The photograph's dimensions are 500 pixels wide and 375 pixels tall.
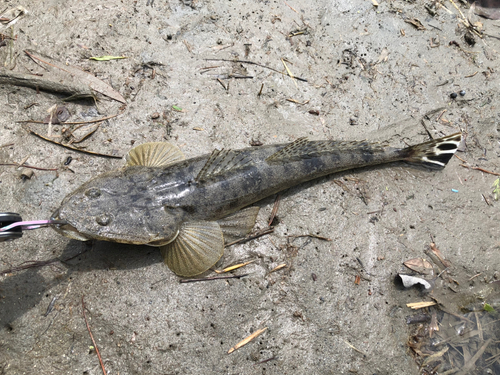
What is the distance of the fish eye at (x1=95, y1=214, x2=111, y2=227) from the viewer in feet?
10.5

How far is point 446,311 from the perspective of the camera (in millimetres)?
3992

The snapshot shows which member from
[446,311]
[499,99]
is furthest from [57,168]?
[499,99]

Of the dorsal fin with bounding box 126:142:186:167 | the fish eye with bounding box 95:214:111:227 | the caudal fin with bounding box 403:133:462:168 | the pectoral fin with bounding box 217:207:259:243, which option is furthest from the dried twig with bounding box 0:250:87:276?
the caudal fin with bounding box 403:133:462:168

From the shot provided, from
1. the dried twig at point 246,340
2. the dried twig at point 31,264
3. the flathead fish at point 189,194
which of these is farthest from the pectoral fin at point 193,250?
the dried twig at point 31,264

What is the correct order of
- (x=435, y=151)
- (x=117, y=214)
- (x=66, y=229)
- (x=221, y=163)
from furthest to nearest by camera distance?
(x=435, y=151) → (x=221, y=163) → (x=117, y=214) → (x=66, y=229)

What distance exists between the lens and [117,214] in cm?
330

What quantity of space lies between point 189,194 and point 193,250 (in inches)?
24.2

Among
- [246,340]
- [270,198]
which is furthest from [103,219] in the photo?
[270,198]

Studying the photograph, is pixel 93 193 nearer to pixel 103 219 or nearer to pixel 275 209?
pixel 103 219

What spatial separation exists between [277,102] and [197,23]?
1813mm

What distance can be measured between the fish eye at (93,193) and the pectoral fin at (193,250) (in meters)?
0.90

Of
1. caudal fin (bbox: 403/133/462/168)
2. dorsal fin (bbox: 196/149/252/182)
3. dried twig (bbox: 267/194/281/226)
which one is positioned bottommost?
dried twig (bbox: 267/194/281/226)

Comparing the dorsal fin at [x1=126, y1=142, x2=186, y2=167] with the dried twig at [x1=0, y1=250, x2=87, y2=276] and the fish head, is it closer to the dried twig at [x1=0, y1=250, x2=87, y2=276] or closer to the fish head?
the fish head

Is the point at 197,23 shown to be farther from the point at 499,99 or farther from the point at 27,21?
the point at 499,99
